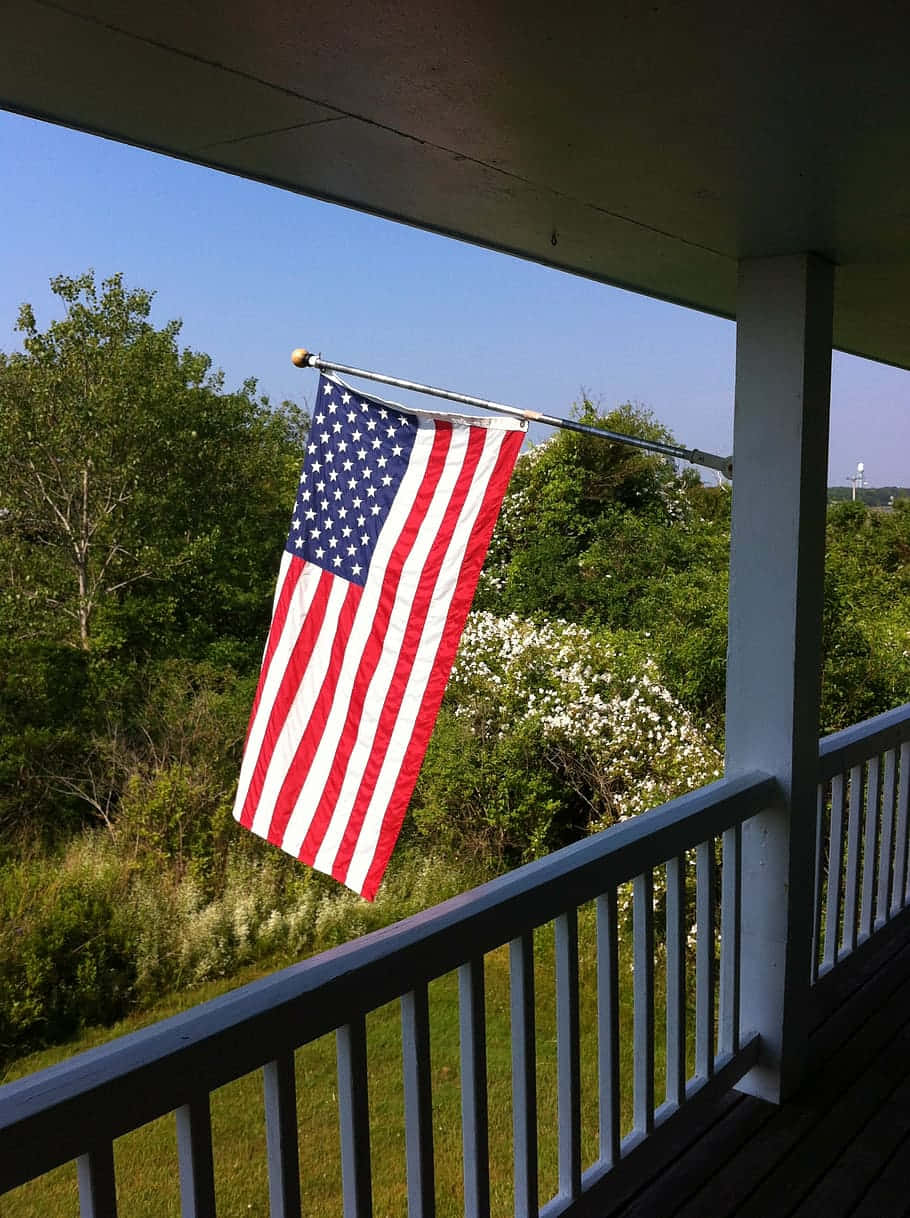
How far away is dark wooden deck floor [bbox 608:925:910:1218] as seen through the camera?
7.00 feet

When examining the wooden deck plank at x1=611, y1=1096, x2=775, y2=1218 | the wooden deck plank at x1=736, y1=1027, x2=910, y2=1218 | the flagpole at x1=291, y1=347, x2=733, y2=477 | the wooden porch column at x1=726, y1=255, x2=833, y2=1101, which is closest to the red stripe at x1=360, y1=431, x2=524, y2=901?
the flagpole at x1=291, y1=347, x2=733, y2=477

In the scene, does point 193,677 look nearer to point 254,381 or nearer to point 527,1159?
point 254,381

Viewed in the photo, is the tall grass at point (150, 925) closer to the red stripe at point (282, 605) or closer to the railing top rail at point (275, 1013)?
the red stripe at point (282, 605)

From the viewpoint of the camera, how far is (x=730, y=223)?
208 cm

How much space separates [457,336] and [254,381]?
702 centimetres

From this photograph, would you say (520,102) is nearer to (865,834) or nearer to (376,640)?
(376,640)

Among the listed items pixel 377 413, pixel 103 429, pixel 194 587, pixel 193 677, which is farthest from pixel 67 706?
pixel 377 413

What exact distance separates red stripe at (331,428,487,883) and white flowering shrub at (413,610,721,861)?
463cm

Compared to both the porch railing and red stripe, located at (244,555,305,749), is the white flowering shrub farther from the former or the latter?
red stripe, located at (244,555,305,749)

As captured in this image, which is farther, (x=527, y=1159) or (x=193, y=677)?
(x=193, y=677)

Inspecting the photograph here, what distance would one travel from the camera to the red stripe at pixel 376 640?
2982 millimetres

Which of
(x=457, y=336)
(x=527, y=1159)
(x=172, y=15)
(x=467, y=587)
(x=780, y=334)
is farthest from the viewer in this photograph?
(x=457, y=336)

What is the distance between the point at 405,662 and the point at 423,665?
56mm

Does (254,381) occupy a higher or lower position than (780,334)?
higher
